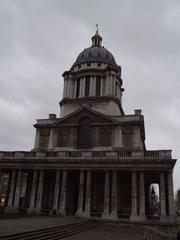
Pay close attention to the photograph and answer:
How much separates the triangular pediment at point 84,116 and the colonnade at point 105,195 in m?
8.00

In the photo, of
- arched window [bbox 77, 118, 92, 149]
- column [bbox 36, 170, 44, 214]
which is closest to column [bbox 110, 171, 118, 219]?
arched window [bbox 77, 118, 92, 149]

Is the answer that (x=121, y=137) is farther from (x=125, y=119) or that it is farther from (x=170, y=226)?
(x=170, y=226)

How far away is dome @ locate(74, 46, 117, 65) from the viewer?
1764 inches

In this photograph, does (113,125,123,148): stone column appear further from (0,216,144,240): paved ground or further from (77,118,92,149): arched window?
(0,216,144,240): paved ground

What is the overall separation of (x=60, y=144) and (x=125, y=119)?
9452 mm

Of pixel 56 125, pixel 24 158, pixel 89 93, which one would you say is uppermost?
pixel 89 93

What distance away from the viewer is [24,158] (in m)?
33.0

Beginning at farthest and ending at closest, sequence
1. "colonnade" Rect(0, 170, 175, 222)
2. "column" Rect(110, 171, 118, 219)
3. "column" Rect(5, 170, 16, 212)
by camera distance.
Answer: "column" Rect(5, 170, 16, 212) < "column" Rect(110, 171, 118, 219) < "colonnade" Rect(0, 170, 175, 222)

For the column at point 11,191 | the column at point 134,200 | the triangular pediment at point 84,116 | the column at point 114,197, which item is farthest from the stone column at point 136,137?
the column at point 11,191

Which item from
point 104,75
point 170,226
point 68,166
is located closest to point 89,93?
point 104,75

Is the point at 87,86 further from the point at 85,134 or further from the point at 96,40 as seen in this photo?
the point at 96,40

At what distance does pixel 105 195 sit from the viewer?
93.9 feet

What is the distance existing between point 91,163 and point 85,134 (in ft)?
23.0

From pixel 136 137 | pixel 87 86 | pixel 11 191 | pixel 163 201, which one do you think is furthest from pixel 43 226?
pixel 87 86
